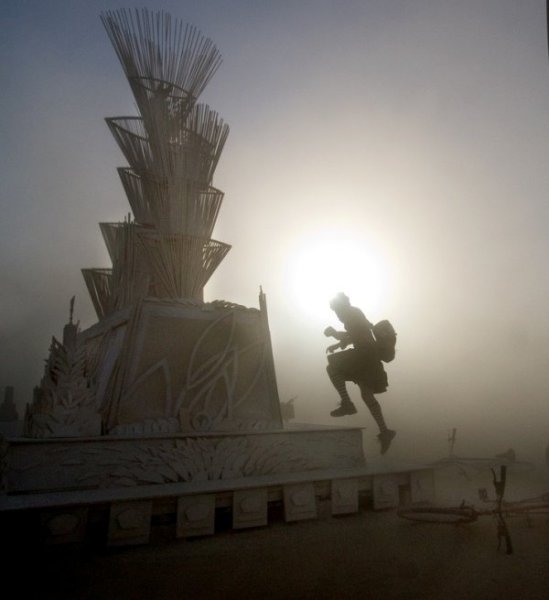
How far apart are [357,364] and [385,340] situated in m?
0.50

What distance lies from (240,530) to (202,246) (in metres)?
4.96

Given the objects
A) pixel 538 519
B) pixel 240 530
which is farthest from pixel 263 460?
pixel 538 519

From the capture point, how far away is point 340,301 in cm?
586

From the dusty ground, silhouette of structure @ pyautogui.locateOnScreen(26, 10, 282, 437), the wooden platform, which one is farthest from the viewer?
silhouette of structure @ pyautogui.locateOnScreen(26, 10, 282, 437)

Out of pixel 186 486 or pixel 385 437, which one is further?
pixel 385 437

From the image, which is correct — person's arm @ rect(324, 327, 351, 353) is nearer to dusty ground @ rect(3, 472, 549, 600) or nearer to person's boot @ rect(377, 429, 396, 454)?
person's boot @ rect(377, 429, 396, 454)

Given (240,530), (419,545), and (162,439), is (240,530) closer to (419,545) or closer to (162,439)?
(162,439)

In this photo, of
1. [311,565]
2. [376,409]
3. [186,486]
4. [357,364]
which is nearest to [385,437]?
[376,409]

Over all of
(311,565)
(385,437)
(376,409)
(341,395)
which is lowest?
(311,565)

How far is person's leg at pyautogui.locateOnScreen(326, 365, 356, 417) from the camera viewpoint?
223 inches

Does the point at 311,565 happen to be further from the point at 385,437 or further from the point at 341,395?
the point at 385,437

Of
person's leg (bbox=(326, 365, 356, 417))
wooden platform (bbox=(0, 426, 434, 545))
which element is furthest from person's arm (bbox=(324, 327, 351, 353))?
wooden platform (bbox=(0, 426, 434, 545))

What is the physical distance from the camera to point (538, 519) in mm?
4238

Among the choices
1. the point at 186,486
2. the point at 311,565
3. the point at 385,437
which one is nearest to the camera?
the point at 311,565
